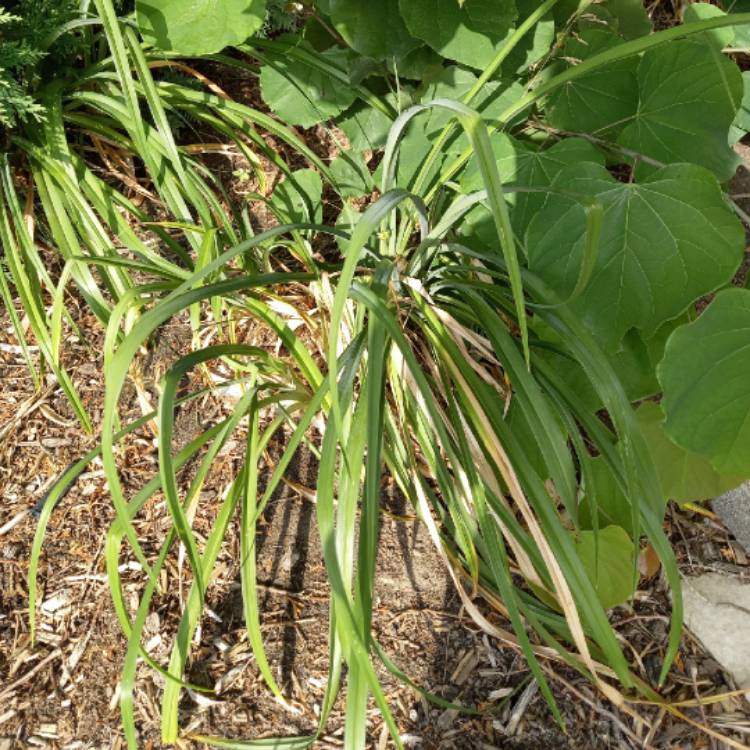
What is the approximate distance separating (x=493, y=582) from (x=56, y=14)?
1.35 m

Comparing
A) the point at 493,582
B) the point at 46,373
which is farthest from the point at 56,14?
the point at 493,582

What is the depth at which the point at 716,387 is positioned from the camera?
3.92ft

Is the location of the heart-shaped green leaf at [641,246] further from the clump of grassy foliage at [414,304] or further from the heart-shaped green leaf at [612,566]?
the heart-shaped green leaf at [612,566]

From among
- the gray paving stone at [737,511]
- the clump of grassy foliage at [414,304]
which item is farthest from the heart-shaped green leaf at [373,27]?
the gray paving stone at [737,511]

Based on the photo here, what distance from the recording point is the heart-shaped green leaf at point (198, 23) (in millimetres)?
1308

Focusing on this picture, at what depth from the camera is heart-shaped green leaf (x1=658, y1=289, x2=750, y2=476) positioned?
1183 millimetres

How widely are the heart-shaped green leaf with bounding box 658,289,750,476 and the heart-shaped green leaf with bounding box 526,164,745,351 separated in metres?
0.05

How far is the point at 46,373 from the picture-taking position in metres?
1.66

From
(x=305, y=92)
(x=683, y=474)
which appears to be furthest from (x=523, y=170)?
(x=683, y=474)

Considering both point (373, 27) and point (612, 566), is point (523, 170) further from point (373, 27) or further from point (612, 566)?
point (612, 566)

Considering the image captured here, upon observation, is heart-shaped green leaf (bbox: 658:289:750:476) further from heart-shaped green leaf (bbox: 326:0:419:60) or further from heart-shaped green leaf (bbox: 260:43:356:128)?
heart-shaped green leaf (bbox: 260:43:356:128)

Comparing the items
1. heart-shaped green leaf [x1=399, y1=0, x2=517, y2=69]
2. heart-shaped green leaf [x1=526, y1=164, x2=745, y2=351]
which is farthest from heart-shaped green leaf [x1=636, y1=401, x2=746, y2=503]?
heart-shaped green leaf [x1=399, y1=0, x2=517, y2=69]

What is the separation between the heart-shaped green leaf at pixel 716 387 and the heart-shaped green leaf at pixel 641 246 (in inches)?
1.8

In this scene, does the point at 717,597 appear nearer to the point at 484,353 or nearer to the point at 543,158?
the point at 484,353
